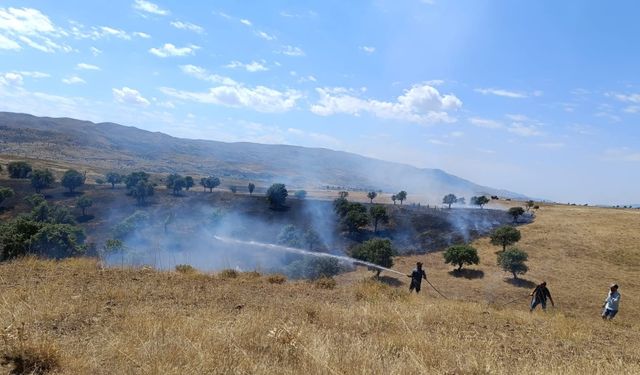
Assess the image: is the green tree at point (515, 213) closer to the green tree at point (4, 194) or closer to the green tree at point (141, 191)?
the green tree at point (141, 191)

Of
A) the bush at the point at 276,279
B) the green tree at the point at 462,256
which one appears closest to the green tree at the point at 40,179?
the green tree at the point at 462,256

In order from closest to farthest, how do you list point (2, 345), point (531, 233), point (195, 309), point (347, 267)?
point (2, 345), point (195, 309), point (347, 267), point (531, 233)

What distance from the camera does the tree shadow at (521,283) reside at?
39375 mm

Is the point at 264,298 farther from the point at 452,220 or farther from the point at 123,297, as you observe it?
the point at 452,220

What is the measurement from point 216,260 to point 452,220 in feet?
138

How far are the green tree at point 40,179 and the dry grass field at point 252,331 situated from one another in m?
86.7

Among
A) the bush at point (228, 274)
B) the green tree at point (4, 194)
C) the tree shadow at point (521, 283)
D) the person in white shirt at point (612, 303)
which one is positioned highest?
the person in white shirt at point (612, 303)

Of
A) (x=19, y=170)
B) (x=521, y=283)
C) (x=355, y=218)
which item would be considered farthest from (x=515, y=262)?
(x=19, y=170)

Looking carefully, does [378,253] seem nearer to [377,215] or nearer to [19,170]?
[377,215]

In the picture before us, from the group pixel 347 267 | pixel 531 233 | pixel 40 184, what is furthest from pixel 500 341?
pixel 40 184

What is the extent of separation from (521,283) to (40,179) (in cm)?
9033

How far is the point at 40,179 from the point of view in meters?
84.0

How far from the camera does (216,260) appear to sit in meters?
53.4

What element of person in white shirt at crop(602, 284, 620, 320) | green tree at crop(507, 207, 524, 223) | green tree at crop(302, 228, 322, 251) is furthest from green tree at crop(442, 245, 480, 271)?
person in white shirt at crop(602, 284, 620, 320)
